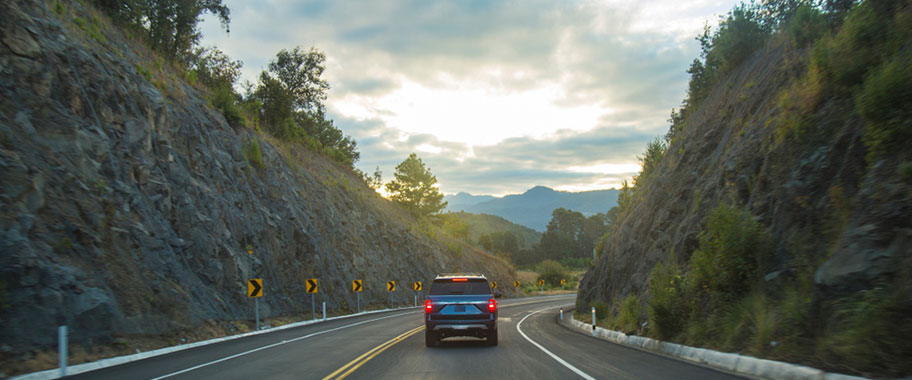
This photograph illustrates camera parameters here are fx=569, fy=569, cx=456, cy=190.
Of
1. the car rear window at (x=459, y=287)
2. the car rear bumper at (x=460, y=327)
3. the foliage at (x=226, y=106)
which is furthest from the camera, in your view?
the foliage at (x=226, y=106)

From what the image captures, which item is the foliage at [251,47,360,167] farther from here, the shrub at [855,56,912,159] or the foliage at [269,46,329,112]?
the shrub at [855,56,912,159]

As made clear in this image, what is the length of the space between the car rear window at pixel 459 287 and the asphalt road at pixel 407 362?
1450mm

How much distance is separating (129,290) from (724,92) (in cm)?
2273

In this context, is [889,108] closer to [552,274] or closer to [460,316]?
[460,316]

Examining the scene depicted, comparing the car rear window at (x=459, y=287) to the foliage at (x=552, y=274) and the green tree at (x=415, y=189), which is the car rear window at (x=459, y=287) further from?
the foliage at (x=552, y=274)

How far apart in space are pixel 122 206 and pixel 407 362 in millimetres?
11913

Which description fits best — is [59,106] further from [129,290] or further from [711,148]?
[711,148]

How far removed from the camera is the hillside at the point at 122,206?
13.7 m

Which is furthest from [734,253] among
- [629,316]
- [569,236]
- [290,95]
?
[569,236]

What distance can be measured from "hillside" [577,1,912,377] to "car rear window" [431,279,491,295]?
4.55 meters

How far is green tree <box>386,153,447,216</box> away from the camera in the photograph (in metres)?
78.8

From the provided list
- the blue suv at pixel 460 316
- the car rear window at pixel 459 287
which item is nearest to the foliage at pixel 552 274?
the car rear window at pixel 459 287

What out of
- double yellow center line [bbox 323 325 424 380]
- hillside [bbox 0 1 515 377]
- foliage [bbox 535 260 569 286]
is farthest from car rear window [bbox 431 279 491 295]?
foliage [bbox 535 260 569 286]

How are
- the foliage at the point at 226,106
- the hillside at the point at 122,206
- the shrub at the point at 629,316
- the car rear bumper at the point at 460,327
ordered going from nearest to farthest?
1. the hillside at the point at 122,206
2. the car rear bumper at the point at 460,327
3. the shrub at the point at 629,316
4. the foliage at the point at 226,106
